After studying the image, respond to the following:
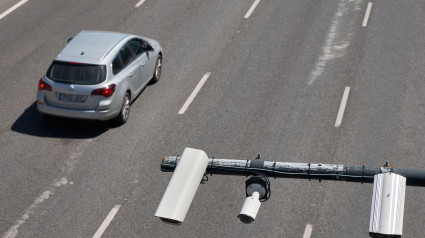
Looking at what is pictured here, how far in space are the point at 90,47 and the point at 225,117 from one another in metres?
3.59

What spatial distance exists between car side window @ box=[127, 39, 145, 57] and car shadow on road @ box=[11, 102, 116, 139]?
1940 millimetres

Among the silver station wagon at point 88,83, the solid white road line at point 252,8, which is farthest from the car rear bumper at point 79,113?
the solid white road line at point 252,8

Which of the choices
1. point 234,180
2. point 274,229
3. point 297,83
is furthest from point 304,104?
point 274,229

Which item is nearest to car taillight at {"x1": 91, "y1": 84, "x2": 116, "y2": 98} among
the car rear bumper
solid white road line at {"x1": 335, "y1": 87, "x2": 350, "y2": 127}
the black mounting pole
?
the car rear bumper

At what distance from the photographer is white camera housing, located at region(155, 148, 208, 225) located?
6.20m

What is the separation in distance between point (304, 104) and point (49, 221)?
24.0 feet

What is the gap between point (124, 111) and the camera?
58.7 feet

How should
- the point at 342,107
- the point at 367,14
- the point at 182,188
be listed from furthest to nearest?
the point at 367,14
the point at 342,107
the point at 182,188

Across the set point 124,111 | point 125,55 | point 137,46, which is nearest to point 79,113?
point 124,111

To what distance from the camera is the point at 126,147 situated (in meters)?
17.0

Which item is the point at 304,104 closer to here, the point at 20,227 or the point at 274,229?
the point at 274,229

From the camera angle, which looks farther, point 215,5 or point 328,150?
point 215,5

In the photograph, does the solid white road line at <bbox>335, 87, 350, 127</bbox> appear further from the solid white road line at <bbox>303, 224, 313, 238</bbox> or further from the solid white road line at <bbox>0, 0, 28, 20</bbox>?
the solid white road line at <bbox>0, 0, 28, 20</bbox>

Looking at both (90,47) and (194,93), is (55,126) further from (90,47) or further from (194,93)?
(194,93)
